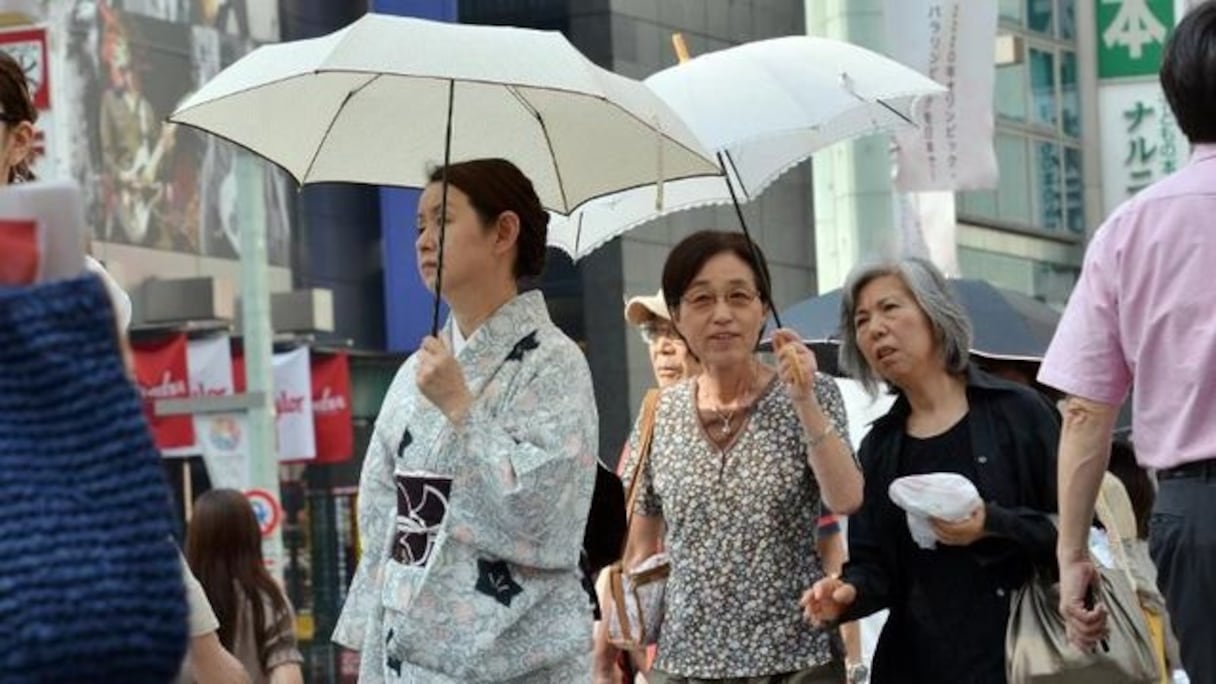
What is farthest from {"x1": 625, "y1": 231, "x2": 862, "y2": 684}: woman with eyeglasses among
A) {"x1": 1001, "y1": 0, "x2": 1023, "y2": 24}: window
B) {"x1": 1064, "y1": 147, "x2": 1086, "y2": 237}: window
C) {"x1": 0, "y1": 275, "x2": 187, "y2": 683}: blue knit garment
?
{"x1": 1064, "y1": 147, "x2": 1086, "y2": 237}: window

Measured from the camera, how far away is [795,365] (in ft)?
19.9

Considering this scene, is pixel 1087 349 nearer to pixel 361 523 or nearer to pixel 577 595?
pixel 577 595

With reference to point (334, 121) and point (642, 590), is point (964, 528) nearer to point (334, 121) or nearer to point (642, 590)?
point (642, 590)

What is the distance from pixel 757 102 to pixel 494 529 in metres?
2.91

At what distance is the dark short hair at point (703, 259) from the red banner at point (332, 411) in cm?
2449

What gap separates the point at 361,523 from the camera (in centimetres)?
568

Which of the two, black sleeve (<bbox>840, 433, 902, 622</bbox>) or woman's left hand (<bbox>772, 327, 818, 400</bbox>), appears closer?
woman's left hand (<bbox>772, 327, 818, 400</bbox>)

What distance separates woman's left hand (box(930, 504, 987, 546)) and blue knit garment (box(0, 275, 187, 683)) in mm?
3437

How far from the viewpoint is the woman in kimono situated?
529 cm

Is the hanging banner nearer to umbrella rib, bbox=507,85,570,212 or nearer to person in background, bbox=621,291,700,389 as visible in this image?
person in background, bbox=621,291,700,389

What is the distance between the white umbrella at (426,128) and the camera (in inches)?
256

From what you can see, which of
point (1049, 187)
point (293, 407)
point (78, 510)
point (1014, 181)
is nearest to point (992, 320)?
point (78, 510)

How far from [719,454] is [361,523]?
3.44 ft

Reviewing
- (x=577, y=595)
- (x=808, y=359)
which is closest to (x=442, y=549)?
(x=577, y=595)
